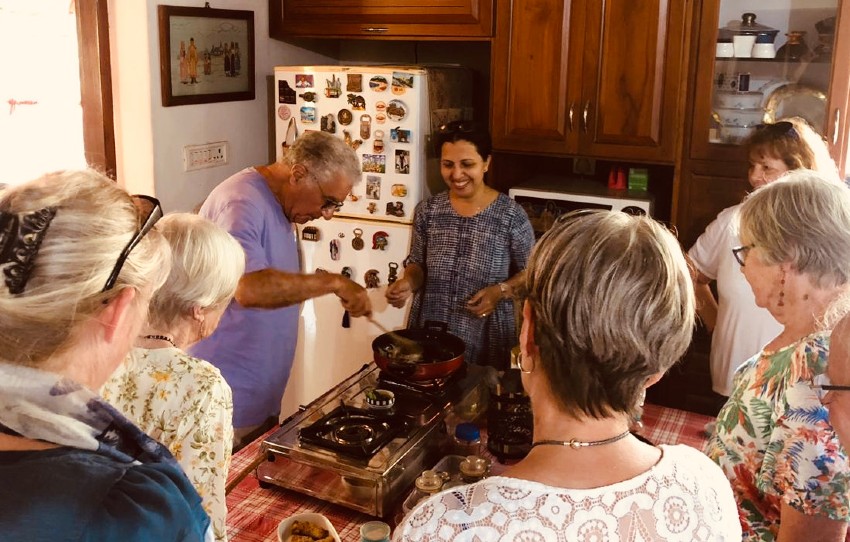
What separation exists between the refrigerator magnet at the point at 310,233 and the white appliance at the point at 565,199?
830 millimetres

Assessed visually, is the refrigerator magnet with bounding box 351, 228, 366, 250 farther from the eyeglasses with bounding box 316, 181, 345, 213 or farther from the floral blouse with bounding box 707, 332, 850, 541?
the floral blouse with bounding box 707, 332, 850, 541

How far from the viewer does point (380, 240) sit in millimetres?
3293

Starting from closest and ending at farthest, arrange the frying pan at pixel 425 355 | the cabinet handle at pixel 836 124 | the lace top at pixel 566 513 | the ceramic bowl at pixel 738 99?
the lace top at pixel 566 513 < the frying pan at pixel 425 355 < the cabinet handle at pixel 836 124 < the ceramic bowl at pixel 738 99

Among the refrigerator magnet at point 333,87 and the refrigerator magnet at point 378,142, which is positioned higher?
the refrigerator magnet at point 333,87

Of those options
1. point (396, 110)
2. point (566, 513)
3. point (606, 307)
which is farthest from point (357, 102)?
point (566, 513)

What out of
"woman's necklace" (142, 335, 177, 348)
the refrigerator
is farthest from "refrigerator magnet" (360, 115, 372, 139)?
"woman's necklace" (142, 335, 177, 348)

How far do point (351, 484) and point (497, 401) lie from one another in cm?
40

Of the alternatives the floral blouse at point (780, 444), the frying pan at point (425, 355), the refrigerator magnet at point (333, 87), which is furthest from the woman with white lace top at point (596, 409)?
the refrigerator magnet at point (333, 87)

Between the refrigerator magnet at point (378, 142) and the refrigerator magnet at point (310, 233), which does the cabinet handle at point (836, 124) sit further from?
the refrigerator magnet at point (310, 233)

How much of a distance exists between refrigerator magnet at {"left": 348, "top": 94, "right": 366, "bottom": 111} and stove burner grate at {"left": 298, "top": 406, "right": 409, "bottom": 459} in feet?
5.54

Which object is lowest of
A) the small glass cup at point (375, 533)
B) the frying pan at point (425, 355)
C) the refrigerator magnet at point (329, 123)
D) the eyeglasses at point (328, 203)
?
the small glass cup at point (375, 533)

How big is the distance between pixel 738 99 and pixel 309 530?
2252 millimetres

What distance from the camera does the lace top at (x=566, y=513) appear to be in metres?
0.93

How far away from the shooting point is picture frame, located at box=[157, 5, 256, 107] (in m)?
3.05
